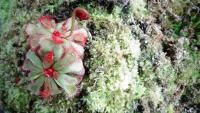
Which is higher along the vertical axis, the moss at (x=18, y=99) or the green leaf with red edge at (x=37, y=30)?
the green leaf with red edge at (x=37, y=30)

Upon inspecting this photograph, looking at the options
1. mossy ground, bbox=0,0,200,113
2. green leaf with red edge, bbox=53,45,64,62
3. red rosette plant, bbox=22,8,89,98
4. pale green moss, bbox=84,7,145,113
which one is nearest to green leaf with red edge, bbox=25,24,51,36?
red rosette plant, bbox=22,8,89,98

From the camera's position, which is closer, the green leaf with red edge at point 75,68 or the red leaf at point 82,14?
the green leaf with red edge at point 75,68

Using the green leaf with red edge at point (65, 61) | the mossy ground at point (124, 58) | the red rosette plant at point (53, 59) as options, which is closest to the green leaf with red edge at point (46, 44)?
the red rosette plant at point (53, 59)

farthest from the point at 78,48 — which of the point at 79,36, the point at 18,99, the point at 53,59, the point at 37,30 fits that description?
the point at 18,99

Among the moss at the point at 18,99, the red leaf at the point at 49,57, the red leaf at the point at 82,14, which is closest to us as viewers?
the red leaf at the point at 49,57

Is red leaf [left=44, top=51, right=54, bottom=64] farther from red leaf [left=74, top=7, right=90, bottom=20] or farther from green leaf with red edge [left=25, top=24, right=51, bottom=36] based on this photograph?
red leaf [left=74, top=7, right=90, bottom=20]

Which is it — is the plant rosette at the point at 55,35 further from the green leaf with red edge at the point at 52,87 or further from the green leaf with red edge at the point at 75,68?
the green leaf with red edge at the point at 52,87

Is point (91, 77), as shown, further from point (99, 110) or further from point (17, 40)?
point (17, 40)
